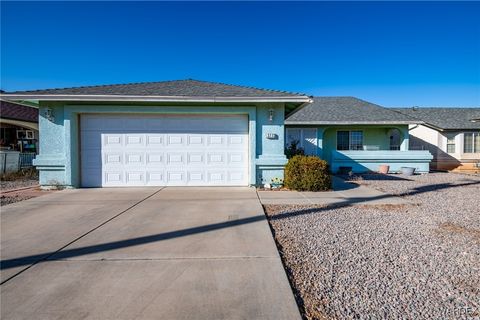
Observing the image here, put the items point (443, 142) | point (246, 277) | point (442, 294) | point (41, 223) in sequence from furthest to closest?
point (443, 142)
point (41, 223)
point (246, 277)
point (442, 294)

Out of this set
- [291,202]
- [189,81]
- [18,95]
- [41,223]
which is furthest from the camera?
[189,81]

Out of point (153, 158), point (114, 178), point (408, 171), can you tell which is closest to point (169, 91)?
point (153, 158)

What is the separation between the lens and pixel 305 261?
3871 mm

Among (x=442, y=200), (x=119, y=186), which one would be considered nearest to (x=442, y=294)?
(x=442, y=200)

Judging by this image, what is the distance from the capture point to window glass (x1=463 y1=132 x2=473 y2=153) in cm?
1928

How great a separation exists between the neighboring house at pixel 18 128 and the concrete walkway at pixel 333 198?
16.8 metres

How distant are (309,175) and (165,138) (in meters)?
5.06

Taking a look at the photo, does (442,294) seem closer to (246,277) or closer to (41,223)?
(246,277)

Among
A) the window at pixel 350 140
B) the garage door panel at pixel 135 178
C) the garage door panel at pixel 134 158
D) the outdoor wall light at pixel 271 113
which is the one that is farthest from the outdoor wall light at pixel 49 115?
the window at pixel 350 140

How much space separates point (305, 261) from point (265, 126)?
661 cm

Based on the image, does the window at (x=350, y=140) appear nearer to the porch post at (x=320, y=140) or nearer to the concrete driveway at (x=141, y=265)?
the porch post at (x=320, y=140)

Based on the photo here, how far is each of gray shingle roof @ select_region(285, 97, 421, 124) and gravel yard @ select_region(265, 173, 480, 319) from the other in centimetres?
1040

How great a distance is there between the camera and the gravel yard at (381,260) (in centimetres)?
283

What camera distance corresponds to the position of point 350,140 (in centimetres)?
1794
